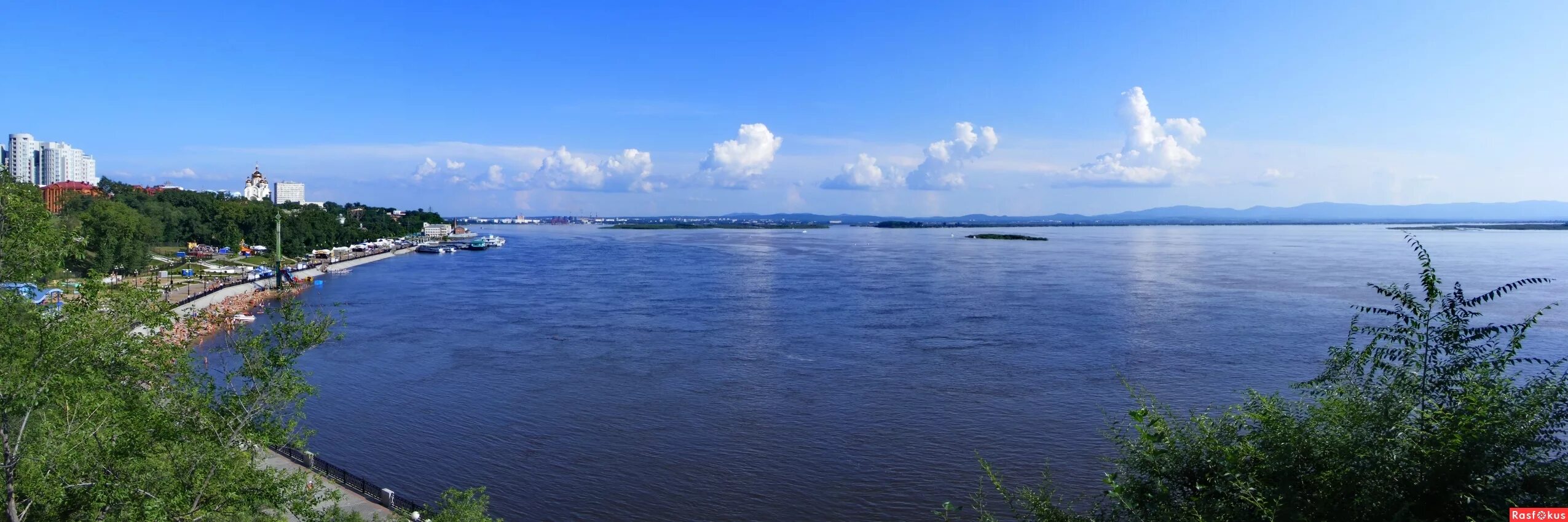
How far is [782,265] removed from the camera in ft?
200

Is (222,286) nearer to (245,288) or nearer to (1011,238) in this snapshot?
(245,288)

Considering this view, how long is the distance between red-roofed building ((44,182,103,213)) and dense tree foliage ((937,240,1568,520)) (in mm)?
51417

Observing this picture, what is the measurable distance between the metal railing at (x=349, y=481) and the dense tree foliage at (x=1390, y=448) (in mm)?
8917

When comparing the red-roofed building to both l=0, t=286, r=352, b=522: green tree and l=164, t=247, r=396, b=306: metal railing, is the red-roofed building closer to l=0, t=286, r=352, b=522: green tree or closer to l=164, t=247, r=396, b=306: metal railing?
l=164, t=247, r=396, b=306: metal railing

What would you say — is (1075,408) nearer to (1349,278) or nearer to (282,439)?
(282,439)

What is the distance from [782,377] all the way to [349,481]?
415 inches

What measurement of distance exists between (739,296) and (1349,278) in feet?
108

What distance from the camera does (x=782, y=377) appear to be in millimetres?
20859

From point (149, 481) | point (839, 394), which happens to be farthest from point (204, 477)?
point (839, 394)

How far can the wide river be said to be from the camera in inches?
553

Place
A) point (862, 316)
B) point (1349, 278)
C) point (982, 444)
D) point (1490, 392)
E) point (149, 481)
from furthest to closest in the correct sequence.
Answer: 1. point (1349, 278)
2. point (862, 316)
3. point (982, 444)
4. point (149, 481)
5. point (1490, 392)

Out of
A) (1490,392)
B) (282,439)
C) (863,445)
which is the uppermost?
(1490,392)

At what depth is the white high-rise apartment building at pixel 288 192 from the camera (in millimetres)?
171125

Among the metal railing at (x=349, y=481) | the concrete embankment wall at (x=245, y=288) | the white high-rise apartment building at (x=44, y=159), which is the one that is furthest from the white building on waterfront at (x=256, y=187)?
the metal railing at (x=349, y=481)
